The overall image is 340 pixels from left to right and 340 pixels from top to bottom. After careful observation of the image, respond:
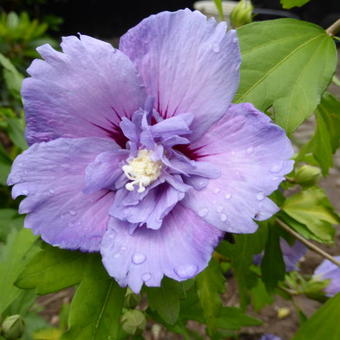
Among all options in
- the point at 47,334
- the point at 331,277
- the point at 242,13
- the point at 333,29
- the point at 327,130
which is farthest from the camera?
the point at 47,334

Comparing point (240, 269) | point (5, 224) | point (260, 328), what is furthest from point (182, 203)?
point (260, 328)

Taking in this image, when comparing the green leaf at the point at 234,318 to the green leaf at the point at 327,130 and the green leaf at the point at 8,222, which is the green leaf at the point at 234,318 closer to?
the green leaf at the point at 327,130

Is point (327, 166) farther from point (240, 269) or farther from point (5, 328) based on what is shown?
point (5, 328)

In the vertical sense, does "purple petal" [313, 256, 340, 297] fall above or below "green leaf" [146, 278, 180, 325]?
below

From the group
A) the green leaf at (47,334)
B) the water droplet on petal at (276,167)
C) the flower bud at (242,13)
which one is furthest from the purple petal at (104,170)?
the green leaf at (47,334)

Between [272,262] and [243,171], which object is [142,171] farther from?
[272,262]

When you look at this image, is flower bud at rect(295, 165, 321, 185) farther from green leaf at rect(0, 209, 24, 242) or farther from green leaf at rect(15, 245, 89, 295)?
green leaf at rect(0, 209, 24, 242)

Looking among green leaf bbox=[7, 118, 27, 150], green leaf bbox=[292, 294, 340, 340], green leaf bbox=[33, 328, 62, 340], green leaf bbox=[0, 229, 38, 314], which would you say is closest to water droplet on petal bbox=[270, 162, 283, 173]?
green leaf bbox=[292, 294, 340, 340]

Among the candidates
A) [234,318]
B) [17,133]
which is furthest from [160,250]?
[17,133]
